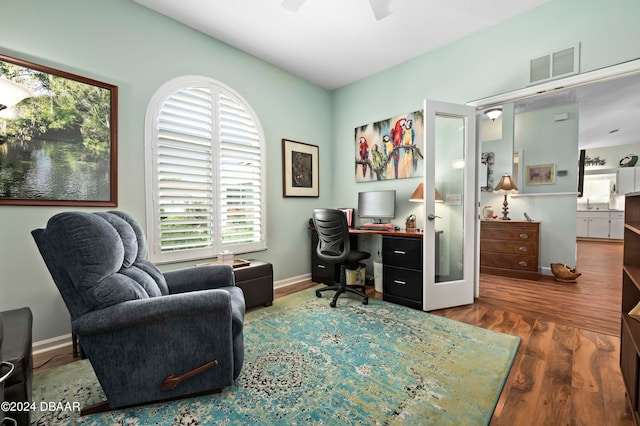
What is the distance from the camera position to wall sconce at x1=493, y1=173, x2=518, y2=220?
4680 mm

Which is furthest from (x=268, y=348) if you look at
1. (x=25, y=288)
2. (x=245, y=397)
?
(x=25, y=288)

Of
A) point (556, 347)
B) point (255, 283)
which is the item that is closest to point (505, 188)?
point (556, 347)

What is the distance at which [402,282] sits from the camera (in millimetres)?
3104

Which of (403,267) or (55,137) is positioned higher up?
(55,137)

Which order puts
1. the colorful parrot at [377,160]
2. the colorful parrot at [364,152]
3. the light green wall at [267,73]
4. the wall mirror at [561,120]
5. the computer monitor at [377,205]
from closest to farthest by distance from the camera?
1. the light green wall at [267,73]
2. the computer monitor at [377,205]
3. the colorful parrot at [377,160]
4. the colorful parrot at [364,152]
5. the wall mirror at [561,120]

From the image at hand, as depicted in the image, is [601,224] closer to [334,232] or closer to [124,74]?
[334,232]

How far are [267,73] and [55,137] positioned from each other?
2370 mm

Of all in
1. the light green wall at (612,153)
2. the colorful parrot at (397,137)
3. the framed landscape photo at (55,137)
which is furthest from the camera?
the light green wall at (612,153)

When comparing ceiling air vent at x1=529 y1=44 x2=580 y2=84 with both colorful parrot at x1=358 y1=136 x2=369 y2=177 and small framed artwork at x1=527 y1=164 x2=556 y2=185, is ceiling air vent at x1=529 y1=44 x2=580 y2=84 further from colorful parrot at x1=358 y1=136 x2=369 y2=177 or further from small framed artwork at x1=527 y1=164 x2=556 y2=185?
small framed artwork at x1=527 y1=164 x2=556 y2=185

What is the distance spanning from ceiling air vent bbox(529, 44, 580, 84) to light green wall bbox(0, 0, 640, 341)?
0.19ft

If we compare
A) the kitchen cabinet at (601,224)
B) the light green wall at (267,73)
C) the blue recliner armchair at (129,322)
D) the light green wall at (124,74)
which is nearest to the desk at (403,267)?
the light green wall at (267,73)

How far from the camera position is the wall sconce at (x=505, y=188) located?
4680mm

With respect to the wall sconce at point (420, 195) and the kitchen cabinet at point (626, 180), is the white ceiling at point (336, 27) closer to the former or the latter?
the wall sconce at point (420, 195)

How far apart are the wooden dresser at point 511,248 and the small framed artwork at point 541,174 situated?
124cm
